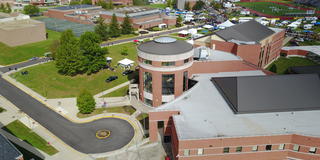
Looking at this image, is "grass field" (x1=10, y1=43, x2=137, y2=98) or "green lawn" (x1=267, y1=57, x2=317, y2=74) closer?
"grass field" (x1=10, y1=43, x2=137, y2=98)

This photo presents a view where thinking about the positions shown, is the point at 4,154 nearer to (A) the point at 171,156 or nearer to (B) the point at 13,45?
(A) the point at 171,156

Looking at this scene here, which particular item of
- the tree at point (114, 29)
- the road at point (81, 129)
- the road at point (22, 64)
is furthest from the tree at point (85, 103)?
the tree at point (114, 29)

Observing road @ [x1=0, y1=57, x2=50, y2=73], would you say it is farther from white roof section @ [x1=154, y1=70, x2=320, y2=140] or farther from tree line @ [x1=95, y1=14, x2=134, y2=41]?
white roof section @ [x1=154, y1=70, x2=320, y2=140]

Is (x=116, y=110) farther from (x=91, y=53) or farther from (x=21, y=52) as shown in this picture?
(x=21, y=52)

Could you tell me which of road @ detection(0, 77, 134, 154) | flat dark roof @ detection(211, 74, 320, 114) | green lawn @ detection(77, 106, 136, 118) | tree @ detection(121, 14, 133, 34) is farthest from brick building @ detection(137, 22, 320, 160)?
tree @ detection(121, 14, 133, 34)

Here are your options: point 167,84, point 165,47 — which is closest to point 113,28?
point 165,47
